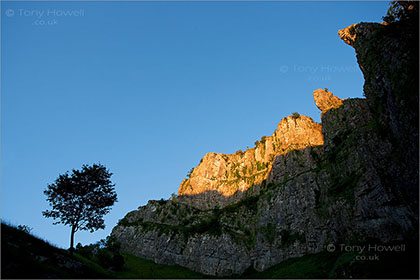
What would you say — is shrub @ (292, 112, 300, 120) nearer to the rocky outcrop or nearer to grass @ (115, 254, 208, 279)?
the rocky outcrop

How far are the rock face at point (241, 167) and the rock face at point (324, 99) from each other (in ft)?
31.9

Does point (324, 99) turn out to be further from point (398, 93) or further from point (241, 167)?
point (398, 93)

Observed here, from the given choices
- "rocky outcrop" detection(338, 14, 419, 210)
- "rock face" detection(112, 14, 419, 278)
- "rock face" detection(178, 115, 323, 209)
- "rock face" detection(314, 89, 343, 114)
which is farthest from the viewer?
"rock face" detection(178, 115, 323, 209)

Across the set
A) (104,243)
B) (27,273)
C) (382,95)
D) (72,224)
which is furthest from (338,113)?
(104,243)

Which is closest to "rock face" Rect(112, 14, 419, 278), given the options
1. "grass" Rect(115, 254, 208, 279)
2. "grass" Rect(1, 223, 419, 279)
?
"grass" Rect(115, 254, 208, 279)

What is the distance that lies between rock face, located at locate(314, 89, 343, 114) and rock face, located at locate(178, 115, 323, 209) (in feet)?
31.9

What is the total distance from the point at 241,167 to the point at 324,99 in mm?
39365

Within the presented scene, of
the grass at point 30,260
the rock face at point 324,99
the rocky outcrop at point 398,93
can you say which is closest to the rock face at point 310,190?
the rocky outcrop at point 398,93

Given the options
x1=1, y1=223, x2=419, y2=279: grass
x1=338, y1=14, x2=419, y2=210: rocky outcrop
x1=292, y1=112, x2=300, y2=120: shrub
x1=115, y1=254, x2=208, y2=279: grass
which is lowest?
x1=115, y1=254, x2=208, y2=279: grass

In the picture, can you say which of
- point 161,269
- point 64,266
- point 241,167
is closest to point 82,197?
point 64,266

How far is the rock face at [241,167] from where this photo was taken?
90.3m

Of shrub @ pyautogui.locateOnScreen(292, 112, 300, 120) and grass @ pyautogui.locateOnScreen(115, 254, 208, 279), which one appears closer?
grass @ pyautogui.locateOnScreen(115, 254, 208, 279)

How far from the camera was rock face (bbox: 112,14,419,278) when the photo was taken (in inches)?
1406

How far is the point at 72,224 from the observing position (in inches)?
1565
